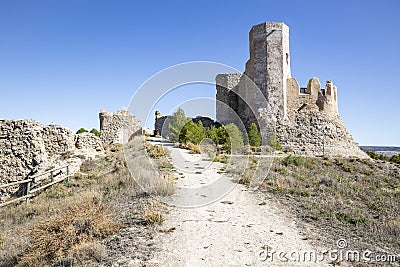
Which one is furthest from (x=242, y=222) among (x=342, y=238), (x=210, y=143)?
(x=210, y=143)

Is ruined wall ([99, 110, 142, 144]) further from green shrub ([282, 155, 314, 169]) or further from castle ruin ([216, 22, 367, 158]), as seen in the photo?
green shrub ([282, 155, 314, 169])

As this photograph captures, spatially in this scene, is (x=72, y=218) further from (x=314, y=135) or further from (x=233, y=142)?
(x=314, y=135)

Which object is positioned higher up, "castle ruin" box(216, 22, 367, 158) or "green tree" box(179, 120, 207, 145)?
"castle ruin" box(216, 22, 367, 158)

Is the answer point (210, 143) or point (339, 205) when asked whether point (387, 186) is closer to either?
point (339, 205)

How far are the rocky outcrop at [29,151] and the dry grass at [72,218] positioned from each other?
5.02 ft

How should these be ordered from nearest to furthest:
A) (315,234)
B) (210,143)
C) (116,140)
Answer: (315,234), (210,143), (116,140)

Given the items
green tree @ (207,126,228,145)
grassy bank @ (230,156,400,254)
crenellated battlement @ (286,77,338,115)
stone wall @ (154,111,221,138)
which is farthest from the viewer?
stone wall @ (154,111,221,138)

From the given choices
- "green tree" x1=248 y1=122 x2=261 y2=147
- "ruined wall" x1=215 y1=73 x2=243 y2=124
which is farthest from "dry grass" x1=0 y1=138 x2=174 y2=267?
"ruined wall" x1=215 y1=73 x2=243 y2=124

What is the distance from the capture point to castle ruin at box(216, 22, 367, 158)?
79.6 feet

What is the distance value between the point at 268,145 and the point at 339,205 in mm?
13789

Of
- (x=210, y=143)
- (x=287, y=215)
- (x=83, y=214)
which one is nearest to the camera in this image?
(x=83, y=214)

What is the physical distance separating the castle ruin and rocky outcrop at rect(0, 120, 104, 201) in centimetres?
A: 1571

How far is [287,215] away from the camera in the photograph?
792 cm

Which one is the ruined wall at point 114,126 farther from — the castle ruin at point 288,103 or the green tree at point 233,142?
the castle ruin at point 288,103
